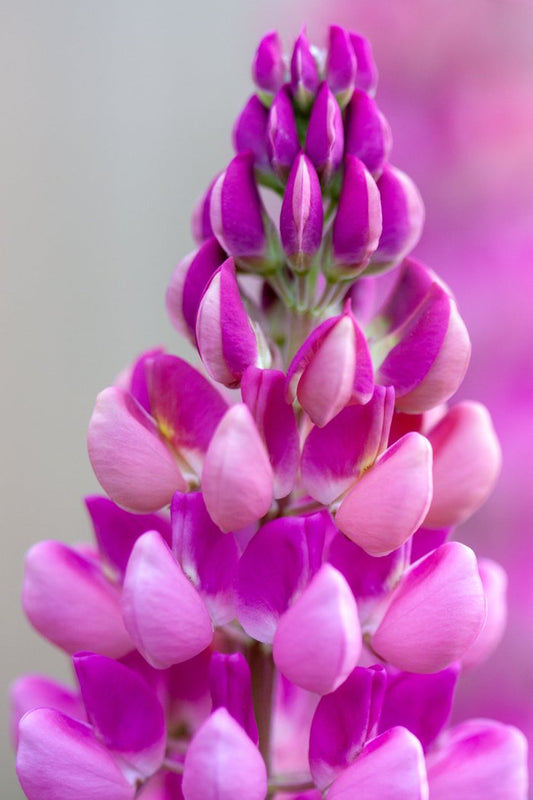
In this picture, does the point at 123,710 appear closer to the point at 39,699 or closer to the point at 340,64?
the point at 39,699

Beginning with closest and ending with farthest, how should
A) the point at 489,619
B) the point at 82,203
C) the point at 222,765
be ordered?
the point at 222,765 → the point at 489,619 → the point at 82,203

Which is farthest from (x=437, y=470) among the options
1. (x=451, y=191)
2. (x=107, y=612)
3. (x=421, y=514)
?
(x=451, y=191)

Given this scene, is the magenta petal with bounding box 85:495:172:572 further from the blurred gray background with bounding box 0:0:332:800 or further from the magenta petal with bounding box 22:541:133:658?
→ the blurred gray background with bounding box 0:0:332:800

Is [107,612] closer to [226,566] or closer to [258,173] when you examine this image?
[226,566]

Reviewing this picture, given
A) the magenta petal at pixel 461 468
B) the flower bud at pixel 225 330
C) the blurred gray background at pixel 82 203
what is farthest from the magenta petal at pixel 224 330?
the blurred gray background at pixel 82 203

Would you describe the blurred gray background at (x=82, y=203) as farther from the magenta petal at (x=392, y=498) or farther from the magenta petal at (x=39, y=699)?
the magenta petal at (x=392, y=498)

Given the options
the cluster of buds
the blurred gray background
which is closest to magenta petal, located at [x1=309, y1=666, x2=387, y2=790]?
the cluster of buds

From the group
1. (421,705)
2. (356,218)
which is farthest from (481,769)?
(356,218)
